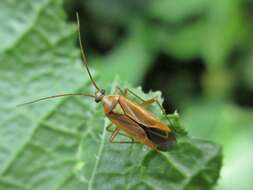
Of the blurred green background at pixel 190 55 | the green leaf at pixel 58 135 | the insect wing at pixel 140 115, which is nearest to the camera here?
the green leaf at pixel 58 135

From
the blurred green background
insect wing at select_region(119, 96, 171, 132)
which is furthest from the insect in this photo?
the blurred green background

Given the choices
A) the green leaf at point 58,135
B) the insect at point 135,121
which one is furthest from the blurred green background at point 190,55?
the insect at point 135,121

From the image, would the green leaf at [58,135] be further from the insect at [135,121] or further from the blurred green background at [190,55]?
the blurred green background at [190,55]

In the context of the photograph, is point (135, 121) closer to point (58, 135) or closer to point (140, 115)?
point (140, 115)

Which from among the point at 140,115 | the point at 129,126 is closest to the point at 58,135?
the point at 129,126

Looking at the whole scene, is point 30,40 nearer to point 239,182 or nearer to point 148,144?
point 148,144
